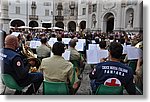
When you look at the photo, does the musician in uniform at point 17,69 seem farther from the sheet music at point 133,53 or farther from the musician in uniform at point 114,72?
the sheet music at point 133,53

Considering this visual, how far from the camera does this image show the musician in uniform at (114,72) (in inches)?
83.2

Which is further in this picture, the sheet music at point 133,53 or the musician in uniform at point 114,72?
the sheet music at point 133,53

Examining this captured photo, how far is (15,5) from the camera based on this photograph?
2.84 m

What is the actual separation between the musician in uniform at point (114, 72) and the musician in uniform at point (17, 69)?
2.03ft

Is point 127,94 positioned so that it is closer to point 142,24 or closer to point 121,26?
point 142,24

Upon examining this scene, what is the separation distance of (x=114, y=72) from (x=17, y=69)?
2.81ft

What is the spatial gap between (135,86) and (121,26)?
9.82 ft

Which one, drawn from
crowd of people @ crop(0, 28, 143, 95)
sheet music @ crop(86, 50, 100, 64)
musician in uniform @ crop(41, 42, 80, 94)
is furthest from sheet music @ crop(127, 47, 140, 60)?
musician in uniform @ crop(41, 42, 80, 94)

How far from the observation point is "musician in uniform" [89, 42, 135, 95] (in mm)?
2113

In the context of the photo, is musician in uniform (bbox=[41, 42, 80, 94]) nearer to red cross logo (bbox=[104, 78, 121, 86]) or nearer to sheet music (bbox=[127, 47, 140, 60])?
red cross logo (bbox=[104, 78, 121, 86])

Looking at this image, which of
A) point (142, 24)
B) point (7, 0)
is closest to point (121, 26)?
point (142, 24)

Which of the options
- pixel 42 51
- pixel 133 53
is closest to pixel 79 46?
pixel 42 51

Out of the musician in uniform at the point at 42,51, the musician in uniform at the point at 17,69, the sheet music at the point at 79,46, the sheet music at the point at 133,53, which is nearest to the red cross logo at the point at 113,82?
the sheet music at the point at 133,53

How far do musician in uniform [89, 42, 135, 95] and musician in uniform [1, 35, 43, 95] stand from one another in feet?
2.03
